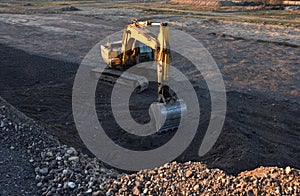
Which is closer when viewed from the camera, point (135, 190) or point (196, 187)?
point (196, 187)

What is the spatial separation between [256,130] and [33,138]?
594 cm

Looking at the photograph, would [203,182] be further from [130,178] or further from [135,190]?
[130,178]

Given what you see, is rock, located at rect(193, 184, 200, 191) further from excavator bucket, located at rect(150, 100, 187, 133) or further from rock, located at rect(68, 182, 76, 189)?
excavator bucket, located at rect(150, 100, 187, 133)

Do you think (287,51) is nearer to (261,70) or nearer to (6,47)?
(261,70)

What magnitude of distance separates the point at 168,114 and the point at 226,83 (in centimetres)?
563

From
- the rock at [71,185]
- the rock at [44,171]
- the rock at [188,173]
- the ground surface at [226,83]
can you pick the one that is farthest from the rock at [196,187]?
the rock at [44,171]

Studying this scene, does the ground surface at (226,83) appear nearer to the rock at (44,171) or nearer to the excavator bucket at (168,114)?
the excavator bucket at (168,114)

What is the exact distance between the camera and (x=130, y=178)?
612 cm

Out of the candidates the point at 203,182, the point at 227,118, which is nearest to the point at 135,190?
the point at 203,182

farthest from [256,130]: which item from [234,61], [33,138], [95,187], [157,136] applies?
[234,61]

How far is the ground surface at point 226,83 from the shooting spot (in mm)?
8148

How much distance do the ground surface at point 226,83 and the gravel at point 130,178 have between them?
1.04 metres

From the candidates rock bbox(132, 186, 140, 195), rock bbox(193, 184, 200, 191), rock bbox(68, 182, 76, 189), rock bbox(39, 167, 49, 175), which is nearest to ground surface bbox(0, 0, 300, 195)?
rock bbox(39, 167, 49, 175)

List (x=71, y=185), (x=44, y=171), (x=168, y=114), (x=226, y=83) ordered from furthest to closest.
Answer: (x=226, y=83) → (x=168, y=114) → (x=44, y=171) → (x=71, y=185)
